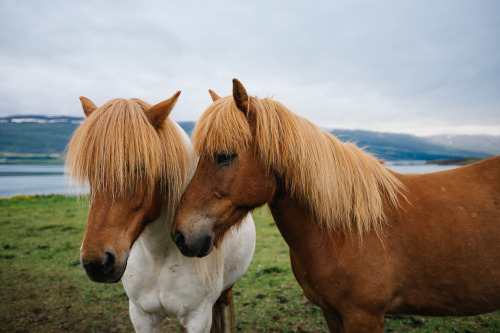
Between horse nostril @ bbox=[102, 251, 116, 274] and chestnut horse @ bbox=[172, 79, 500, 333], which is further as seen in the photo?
chestnut horse @ bbox=[172, 79, 500, 333]

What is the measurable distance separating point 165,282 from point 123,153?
3.61 ft

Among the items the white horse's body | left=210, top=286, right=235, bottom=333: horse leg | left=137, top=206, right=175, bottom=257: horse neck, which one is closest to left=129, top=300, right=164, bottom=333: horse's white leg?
the white horse's body

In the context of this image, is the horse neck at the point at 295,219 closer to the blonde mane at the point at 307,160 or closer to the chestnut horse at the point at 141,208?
the blonde mane at the point at 307,160

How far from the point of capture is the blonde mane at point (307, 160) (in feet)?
5.99

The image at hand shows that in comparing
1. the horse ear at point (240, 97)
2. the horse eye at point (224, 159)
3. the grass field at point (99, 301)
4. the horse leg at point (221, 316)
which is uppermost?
the horse ear at point (240, 97)

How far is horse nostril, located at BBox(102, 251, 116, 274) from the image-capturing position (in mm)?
1552

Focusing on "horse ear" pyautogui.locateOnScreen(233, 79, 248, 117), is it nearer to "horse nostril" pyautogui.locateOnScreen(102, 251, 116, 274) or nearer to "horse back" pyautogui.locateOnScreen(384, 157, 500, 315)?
"horse nostril" pyautogui.locateOnScreen(102, 251, 116, 274)

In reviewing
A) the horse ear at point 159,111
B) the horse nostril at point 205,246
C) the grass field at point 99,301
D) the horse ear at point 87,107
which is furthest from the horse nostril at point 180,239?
the horse ear at point 87,107

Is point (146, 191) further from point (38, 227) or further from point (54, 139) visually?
point (54, 139)

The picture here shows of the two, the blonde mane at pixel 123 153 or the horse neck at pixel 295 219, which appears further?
the horse neck at pixel 295 219

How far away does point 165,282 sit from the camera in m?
2.14

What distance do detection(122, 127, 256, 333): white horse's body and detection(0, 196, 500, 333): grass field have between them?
0.62 metres

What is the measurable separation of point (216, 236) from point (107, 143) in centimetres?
93

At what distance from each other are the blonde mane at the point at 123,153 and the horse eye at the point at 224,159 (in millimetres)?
339
